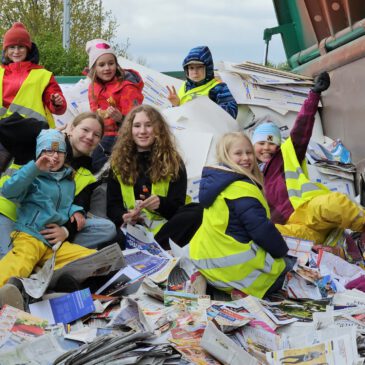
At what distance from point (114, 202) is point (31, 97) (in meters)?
1.22

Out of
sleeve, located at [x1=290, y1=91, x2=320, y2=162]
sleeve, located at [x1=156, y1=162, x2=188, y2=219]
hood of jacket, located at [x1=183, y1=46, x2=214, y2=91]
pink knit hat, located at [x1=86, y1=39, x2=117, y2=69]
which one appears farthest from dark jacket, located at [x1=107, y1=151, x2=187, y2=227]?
hood of jacket, located at [x1=183, y1=46, x2=214, y2=91]

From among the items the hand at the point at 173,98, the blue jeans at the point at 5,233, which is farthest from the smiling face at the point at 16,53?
the blue jeans at the point at 5,233


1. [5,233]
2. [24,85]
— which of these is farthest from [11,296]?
[24,85]

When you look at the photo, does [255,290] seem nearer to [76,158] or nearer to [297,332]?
[297,332]

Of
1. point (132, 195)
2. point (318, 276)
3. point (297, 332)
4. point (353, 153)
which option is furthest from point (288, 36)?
point (297, 332)

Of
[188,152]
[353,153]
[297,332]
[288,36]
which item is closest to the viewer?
[297,332]

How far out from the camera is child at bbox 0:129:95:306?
4.61 metres

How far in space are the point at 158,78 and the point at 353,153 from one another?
2.36m

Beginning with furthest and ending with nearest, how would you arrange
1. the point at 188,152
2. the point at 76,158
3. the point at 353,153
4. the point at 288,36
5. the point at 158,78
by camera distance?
1. the point at 288,36
2. the point at 158,78
3. the point at 353,153
4. the point at 188,152
5. the point at 76,158

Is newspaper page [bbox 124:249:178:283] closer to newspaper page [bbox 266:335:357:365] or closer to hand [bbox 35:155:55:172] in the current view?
hand [bbox 35:155:55:172]

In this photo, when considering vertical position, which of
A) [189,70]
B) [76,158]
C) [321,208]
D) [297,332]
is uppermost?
[189,70]

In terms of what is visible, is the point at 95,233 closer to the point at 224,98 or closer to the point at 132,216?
the point at 132,216

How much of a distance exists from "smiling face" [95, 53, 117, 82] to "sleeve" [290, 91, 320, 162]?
5.55ft

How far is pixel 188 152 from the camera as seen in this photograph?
6.80 meters
